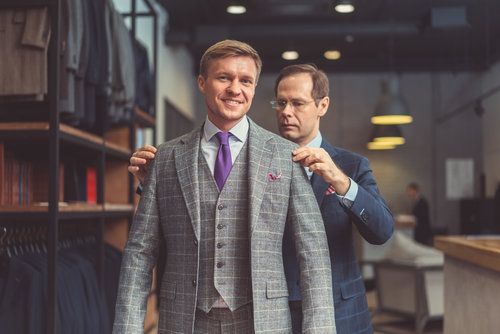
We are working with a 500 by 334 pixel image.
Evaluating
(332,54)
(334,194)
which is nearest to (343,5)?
(332,54)

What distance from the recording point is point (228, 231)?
5.53 ft

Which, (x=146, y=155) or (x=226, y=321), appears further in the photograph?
(x=146, y=155)

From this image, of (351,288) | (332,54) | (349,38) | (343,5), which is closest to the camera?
(351,288)

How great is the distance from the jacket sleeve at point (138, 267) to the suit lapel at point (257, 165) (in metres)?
0.27

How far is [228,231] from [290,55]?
8.56 meters

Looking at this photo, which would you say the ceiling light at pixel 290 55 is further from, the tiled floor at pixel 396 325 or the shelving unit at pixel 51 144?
the shelving unit at pixel 51 144

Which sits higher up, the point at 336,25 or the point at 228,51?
the point at 336,25

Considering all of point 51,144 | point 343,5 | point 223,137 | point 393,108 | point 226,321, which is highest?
point 343,5

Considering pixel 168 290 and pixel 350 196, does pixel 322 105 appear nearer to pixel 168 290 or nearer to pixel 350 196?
pixel 350 196

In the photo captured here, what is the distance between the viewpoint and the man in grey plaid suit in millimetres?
1665

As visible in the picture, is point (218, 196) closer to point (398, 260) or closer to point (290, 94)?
point (290, 94)

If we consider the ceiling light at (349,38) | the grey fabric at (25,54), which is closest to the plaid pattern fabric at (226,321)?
the grey fabric at (25,54)

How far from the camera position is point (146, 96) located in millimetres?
5227

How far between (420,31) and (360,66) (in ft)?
10.00
